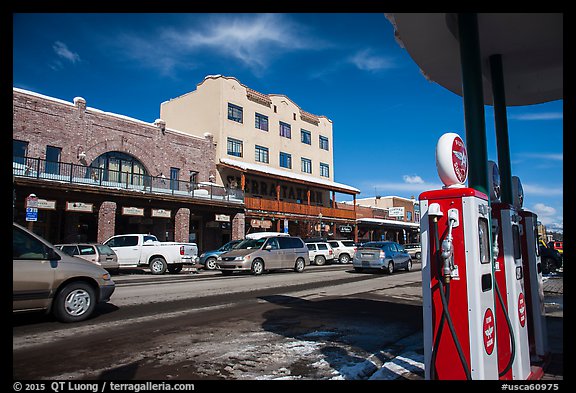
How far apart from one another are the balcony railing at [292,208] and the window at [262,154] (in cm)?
477

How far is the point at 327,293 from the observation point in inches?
475

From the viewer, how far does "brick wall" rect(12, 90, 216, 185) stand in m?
24.0

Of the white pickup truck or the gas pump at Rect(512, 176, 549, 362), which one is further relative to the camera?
the white pickup truck

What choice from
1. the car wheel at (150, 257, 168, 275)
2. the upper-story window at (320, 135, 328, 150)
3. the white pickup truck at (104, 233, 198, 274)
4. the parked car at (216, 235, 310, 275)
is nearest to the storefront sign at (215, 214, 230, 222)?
the white pickup truck at (104, 233, 198, 274)

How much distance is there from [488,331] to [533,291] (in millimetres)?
1991

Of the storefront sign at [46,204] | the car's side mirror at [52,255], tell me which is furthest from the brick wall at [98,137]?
the car's side mirror at [52,255]

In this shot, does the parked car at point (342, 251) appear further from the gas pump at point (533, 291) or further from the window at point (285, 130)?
the gas pump at point (533, 291)

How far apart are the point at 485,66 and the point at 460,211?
164 inches

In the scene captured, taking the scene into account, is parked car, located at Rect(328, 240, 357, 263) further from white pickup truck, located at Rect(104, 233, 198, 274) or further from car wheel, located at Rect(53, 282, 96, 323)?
car wheel, located at Rect(53, 282, 96, 323)

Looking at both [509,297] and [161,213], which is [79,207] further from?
[509,297]

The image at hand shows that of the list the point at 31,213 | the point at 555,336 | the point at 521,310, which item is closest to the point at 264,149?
the point at 31,213

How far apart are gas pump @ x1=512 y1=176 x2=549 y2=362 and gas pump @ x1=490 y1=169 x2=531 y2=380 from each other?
0.39 metres

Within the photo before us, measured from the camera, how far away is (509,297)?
4590 millimetres

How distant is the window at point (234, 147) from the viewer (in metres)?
36.3
